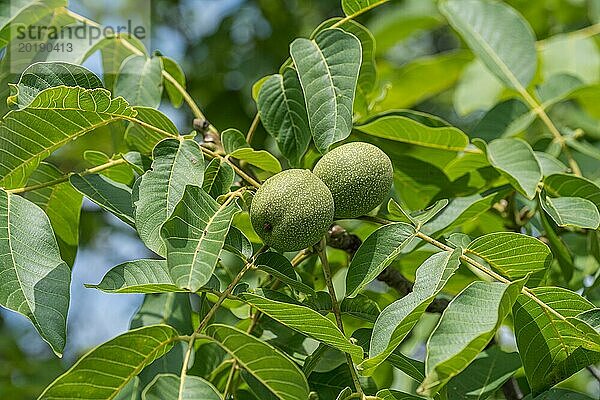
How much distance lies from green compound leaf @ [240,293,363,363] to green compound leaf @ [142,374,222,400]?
0.42 ft

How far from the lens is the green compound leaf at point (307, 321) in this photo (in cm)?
98

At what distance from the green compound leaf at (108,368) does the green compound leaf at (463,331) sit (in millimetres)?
365

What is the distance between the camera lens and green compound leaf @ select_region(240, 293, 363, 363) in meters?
0.98

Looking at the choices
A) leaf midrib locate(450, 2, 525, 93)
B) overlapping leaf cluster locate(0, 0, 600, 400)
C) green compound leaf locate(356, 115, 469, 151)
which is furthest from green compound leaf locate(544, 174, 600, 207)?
leaf midrib locate(450, 2, 525, 93)

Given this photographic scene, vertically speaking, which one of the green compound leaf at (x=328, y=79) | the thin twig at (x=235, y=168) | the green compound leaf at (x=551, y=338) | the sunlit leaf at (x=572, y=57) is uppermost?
the green compound leaf at (x=328, y=79)

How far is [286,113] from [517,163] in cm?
42

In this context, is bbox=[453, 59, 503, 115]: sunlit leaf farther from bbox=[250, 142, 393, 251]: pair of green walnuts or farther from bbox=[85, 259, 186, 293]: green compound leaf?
bbox=[85, 259, 186, 293]: green compound leaf

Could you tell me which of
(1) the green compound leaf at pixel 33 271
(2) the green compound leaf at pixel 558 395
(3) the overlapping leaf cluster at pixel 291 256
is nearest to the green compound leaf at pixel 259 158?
(3) the overlapping leaf cluster at pixel 291 256

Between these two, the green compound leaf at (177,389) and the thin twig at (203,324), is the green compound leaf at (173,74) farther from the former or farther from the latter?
the green compound leaf at (177,389)

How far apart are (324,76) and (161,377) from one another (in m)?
0.57

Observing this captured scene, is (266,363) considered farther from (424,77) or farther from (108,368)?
(424,77)

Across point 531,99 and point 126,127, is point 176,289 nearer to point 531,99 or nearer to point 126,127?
point 126,127

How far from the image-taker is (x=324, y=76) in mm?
1270

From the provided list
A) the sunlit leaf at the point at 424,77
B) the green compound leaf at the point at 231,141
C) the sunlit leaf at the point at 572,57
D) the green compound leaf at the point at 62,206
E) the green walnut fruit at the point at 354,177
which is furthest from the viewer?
the sunlit leaf at the point at 424,77
